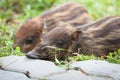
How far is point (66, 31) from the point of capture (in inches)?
197

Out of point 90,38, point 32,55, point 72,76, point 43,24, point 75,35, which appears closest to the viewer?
point 72,76

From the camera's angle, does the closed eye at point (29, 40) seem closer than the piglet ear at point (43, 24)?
Yes

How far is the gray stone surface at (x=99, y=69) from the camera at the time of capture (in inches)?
135

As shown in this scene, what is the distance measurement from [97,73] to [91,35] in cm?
183

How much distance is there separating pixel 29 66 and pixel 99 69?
2.32 feet

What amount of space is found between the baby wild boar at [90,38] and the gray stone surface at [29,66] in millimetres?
744

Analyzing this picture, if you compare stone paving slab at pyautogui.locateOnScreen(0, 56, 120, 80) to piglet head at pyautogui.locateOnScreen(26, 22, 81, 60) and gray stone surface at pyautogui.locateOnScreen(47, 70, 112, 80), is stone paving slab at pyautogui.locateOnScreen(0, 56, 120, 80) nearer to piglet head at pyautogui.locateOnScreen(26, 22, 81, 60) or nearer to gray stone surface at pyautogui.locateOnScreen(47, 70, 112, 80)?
gray stone surface at pyautogui.locateOnScreen(47, 70, 112, 80)

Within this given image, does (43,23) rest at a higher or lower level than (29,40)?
higher

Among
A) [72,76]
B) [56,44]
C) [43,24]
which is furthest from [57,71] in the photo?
[43,24]

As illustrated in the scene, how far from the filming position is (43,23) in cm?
612

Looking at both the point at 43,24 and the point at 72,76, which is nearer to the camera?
the point at 72,76

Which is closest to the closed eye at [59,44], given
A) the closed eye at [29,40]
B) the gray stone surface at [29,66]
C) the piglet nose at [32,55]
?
the piglet nose at [32,55]

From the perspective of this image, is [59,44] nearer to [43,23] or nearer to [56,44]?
[56,44]

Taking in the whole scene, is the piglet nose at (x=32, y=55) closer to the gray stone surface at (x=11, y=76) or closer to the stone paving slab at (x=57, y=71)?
the stone paving slab at (x=57, y=71)
